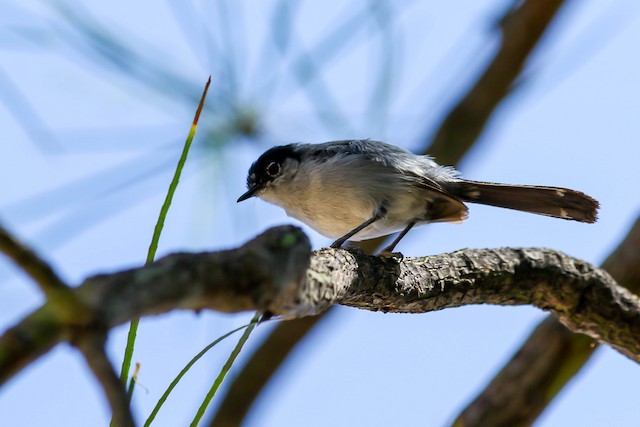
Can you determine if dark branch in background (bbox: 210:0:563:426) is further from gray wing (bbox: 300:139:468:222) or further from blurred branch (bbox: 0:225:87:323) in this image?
blurred branch (bbox: 0:225:87:323)

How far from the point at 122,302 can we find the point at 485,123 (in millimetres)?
3445

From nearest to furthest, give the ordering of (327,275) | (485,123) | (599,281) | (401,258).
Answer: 1. (327,275)
2. (401,258)
3. (599,281)
4. (485,123)

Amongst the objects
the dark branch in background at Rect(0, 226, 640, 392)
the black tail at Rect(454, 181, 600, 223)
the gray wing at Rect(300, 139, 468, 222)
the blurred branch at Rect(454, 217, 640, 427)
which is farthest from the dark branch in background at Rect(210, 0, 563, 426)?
the dark branch in background at Rect(0, 226, 640, 392)

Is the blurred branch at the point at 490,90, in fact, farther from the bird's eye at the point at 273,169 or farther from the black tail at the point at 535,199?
the bird's eye at the point at 273,169

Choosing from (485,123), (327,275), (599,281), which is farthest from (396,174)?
(327,275)

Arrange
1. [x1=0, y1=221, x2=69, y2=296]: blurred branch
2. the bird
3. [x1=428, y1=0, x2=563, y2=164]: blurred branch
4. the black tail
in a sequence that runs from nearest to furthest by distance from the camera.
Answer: [x1=0, y1=221, x2=69, y2=296]: blurred branch
the black tail
the bird
[x1=428, y1=0, x2=563, y2=164]: blurred branch

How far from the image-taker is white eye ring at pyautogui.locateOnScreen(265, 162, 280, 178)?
394cm

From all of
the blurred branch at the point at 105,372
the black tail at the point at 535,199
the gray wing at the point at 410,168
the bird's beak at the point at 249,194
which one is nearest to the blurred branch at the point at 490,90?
the gray wing at the point at 410,168

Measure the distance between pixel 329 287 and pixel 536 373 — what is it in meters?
1.56

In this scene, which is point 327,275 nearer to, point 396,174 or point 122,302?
point 122,302

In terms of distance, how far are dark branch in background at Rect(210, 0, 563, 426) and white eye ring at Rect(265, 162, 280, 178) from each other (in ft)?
2.24

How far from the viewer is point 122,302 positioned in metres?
0.83

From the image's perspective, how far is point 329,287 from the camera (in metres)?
1.60

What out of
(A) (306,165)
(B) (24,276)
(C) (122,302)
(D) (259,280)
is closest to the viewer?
(B) (24,276)
